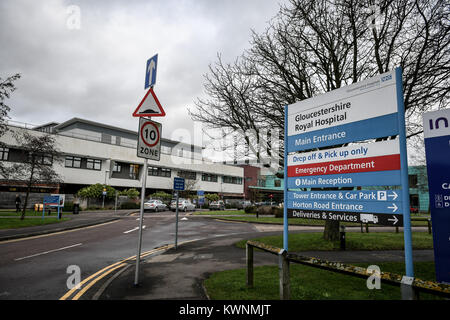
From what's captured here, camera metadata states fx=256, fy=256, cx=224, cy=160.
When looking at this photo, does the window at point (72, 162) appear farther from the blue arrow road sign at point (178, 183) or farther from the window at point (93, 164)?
the blue arrow road sign at point (178, 183)

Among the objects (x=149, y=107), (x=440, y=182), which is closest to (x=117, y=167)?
(x=149, y=107)

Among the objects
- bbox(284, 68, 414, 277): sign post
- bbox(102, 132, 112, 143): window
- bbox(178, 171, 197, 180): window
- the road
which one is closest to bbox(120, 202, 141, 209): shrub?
bbox(178, 171, 197, 180): window

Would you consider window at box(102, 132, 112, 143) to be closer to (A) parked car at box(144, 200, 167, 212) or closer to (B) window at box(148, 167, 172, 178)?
(B) window at box(148, 167, 172, 178)

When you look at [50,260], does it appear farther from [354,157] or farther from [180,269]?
[354,157]

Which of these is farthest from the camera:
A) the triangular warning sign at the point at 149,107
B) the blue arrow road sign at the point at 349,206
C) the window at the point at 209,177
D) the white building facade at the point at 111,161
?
the window at the point at 209,177

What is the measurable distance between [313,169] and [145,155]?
137 inches

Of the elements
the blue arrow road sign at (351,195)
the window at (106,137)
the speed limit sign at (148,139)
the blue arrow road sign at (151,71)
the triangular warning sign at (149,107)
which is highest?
the window at (106,137)

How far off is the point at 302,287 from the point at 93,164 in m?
43.2

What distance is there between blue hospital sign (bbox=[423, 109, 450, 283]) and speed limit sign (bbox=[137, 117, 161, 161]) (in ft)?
16.2

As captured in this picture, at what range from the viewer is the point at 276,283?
17.1ft

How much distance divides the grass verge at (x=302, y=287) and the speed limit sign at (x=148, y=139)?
306 centimetres

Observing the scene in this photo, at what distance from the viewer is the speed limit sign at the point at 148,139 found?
5.54 meters

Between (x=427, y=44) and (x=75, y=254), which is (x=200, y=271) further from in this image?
(x=427, y=44)

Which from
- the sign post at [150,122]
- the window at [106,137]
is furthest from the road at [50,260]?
the window at [106,137]
